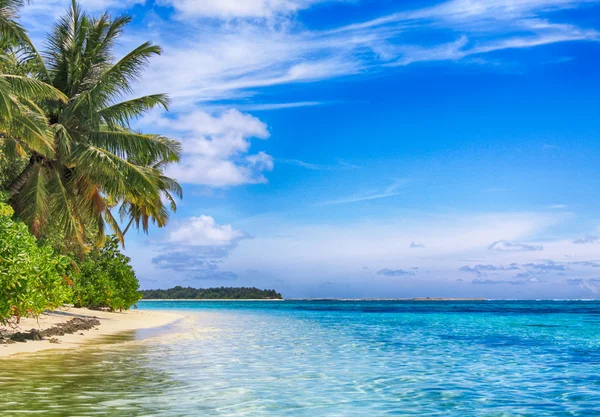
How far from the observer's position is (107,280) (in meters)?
33.9

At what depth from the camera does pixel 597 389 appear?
10.6m

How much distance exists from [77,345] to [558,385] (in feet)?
38.9

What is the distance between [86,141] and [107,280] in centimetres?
1469

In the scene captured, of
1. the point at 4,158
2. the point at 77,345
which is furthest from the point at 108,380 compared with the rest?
the point at 4,158

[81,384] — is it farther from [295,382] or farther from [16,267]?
[16,267]

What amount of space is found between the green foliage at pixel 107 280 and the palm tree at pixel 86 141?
34.0ft

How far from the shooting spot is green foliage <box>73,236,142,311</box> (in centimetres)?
3309

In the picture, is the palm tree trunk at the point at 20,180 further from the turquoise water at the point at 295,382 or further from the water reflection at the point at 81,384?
the water reflection at the point at 81,384

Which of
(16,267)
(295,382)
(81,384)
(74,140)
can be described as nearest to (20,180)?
(74,140)

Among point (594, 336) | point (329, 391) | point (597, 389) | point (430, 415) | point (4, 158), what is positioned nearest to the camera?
point (430, 415)

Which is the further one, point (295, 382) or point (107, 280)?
point (107, 280)

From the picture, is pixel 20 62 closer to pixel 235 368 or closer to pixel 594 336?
pixel 235 368

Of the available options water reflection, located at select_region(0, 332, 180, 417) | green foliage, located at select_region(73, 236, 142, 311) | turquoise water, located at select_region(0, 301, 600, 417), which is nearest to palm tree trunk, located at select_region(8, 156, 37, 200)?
turquoise water, located at select_region(0, 301, 600, 417)

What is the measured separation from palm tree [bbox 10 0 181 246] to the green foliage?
1035cm
